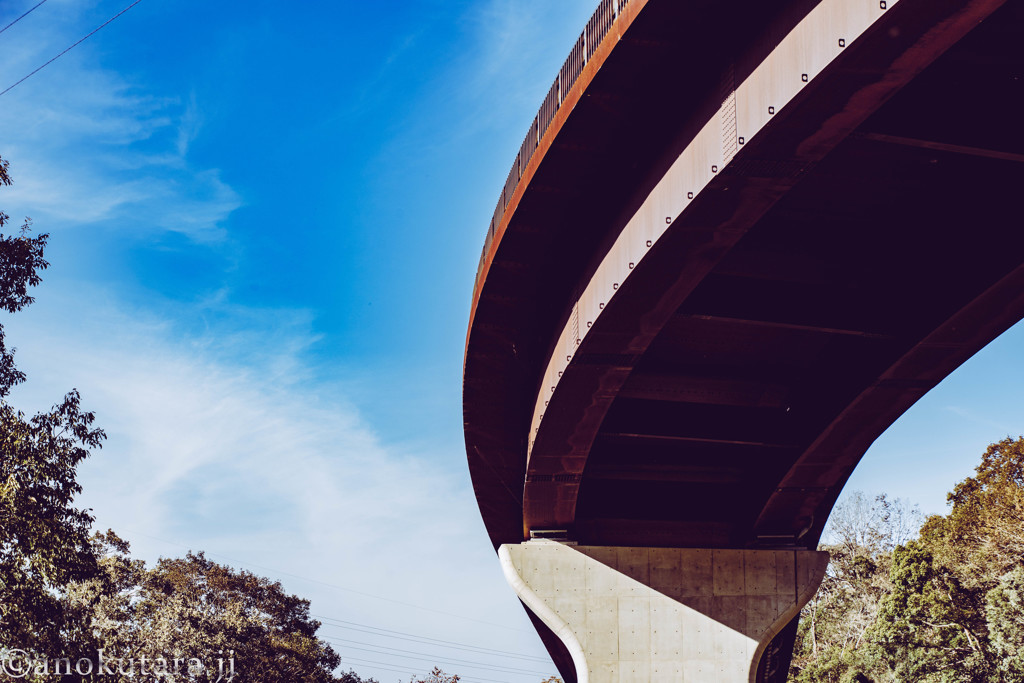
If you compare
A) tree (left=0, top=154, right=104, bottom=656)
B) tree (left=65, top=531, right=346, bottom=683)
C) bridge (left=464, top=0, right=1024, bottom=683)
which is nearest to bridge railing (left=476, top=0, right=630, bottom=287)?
bridge (left=464, top=0, right=1024, bottom=683)

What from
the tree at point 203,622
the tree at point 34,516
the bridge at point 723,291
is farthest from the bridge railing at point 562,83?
the tree at point 203,622

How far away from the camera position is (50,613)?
14070mm

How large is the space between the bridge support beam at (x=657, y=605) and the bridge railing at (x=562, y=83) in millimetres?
8377

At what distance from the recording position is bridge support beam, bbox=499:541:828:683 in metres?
16.9

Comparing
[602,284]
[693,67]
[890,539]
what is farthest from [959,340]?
[890,539]

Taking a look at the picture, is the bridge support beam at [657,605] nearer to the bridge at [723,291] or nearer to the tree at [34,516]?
the bridge at [723,291]

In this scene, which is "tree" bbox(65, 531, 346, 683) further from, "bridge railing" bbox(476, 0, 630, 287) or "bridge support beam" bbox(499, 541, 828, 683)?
"bridge railing" bbox(476, 0, 630, 287)

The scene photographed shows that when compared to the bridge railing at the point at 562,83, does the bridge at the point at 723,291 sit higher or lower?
lower

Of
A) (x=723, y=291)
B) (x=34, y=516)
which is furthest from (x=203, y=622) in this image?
(x=723, y=291)

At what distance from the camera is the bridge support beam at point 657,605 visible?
16859mm

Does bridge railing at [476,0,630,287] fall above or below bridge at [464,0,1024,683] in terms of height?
above

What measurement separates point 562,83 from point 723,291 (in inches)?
176

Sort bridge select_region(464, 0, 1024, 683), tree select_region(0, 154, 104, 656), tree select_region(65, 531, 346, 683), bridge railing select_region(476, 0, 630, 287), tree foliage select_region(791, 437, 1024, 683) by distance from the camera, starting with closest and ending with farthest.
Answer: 1. bridge select_region(464, 0, 1024, 683)
2. bridge railing select_region(476, 0, 630, 287)
3. tree select_region(0, 154, 104, 656)
4. tree foliage select_region(791, 437, 1024, 683)
5. tree select_region(65, 531, 346, 683)

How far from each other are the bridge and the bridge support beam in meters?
0.04
